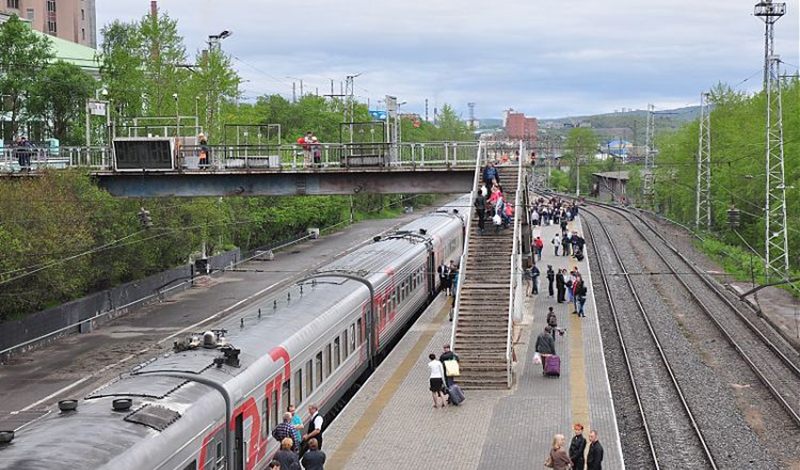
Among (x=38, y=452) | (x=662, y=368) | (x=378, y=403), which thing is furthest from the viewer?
(x=662, y=368)

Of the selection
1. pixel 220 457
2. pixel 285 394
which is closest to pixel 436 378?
pixel 285 394

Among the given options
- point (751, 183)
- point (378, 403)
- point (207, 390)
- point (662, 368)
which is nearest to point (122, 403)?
point (207, 390)

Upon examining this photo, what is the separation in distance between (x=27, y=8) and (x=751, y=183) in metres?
80.3

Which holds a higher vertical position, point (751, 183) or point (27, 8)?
point (27, 8)

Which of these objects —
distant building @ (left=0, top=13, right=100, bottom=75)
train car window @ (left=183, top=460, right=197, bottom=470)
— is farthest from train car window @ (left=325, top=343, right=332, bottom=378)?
distant building @ (left=0, top=13, right=100, bottom=75)

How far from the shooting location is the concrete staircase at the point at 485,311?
26344 mm

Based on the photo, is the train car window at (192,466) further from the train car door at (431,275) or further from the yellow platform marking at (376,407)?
the train car door at (431,275)

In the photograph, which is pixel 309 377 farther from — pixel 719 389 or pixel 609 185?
pixel 609 185

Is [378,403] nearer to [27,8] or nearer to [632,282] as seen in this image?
[632,282]

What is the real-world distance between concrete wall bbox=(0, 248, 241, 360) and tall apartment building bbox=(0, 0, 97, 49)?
215 ft

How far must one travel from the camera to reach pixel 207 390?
15625 mm

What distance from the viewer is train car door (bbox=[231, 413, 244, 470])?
16297mm

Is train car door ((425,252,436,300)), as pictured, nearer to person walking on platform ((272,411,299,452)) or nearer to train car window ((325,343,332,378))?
train car window ((325,343,332,378))

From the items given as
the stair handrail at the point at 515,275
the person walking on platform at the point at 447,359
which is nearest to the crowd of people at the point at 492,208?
the stair handrail at the point at 515,275
